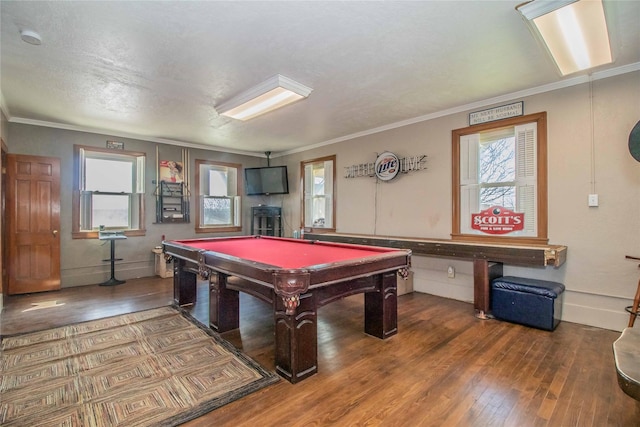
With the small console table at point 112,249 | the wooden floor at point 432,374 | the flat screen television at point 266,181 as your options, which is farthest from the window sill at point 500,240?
the small console table at point 112,249

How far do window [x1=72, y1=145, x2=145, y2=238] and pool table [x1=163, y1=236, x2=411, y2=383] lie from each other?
2644mm

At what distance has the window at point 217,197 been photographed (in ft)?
21.6

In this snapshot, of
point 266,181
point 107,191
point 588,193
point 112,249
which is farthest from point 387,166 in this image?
point 107,191

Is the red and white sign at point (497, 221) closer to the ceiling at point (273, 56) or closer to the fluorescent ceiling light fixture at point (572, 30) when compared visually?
the ceiling at point (273, 56)

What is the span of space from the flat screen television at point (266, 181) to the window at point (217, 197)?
0.95ft

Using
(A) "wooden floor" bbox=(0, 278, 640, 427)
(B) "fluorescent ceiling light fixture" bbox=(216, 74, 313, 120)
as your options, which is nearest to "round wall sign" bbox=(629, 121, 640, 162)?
(A) "wooden floor" bbox=(0, 278, 640, 427)

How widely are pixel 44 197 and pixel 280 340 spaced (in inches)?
191

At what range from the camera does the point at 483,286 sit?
3523 millimetres

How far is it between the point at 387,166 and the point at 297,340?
3542 mm

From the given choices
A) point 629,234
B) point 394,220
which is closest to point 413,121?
point 394,220

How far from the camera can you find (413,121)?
186 inches

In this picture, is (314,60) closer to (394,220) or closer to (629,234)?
(394,220)

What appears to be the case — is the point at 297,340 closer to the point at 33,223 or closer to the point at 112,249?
the point at 112,249

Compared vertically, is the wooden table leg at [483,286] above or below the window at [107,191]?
below
